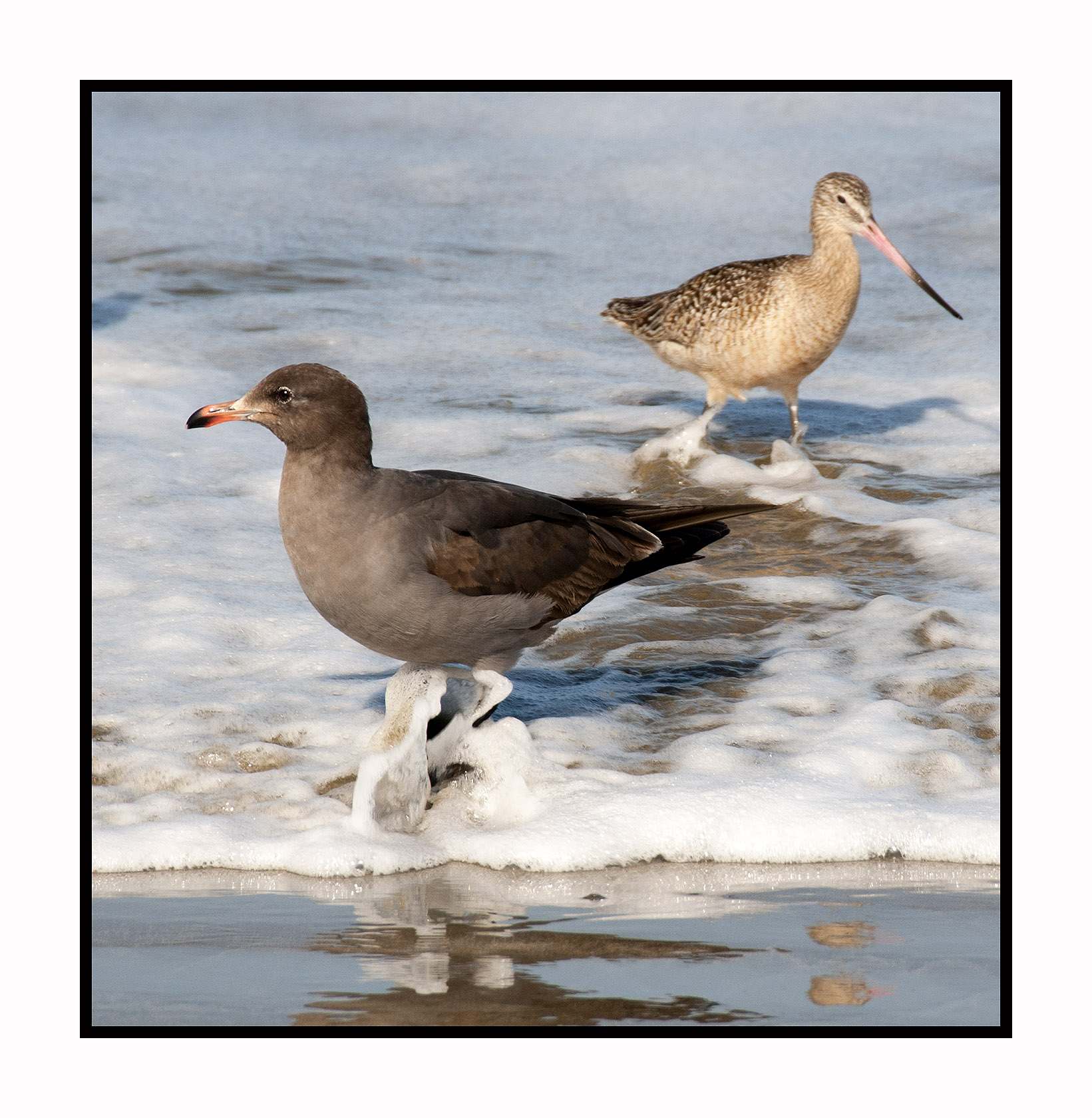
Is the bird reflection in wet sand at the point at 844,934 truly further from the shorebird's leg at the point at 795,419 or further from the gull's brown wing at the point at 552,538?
the shorebird's leg at the point at 795,419

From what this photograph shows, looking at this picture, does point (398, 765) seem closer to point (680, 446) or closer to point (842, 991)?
point (842, 991)

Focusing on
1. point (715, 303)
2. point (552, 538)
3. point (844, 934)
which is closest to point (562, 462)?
point (715, 303)

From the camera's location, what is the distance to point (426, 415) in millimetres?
9781

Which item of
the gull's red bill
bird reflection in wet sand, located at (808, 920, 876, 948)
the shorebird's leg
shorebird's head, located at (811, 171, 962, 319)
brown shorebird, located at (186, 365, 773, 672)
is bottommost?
bird reflection in wet sand, located at (808, 920, 876, 948)

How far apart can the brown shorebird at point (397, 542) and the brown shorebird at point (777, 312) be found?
12.7 ft

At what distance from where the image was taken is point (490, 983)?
12.9 ft

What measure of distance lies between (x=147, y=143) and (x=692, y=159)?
243 inches

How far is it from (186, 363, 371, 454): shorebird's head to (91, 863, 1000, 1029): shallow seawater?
158cm

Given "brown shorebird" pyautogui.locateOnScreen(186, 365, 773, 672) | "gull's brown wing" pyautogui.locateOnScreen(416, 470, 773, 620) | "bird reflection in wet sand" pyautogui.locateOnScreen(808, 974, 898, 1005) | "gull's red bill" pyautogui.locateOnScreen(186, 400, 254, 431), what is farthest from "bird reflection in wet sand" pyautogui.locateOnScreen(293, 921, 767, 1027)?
"gull's red bill" pyautogui.locateOnScreen(186, 400, 254, 431)

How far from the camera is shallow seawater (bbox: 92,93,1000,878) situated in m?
5.11

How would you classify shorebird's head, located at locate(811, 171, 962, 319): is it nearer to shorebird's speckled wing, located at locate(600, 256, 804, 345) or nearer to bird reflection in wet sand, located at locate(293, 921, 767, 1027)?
shorebird's speckled wing, located at locate(600, 256, 804, 345)

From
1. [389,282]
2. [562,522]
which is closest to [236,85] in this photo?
[562,522]

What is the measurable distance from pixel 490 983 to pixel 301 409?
2196mm

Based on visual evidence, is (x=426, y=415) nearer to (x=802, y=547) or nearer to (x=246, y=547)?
(x=246, y=547)
